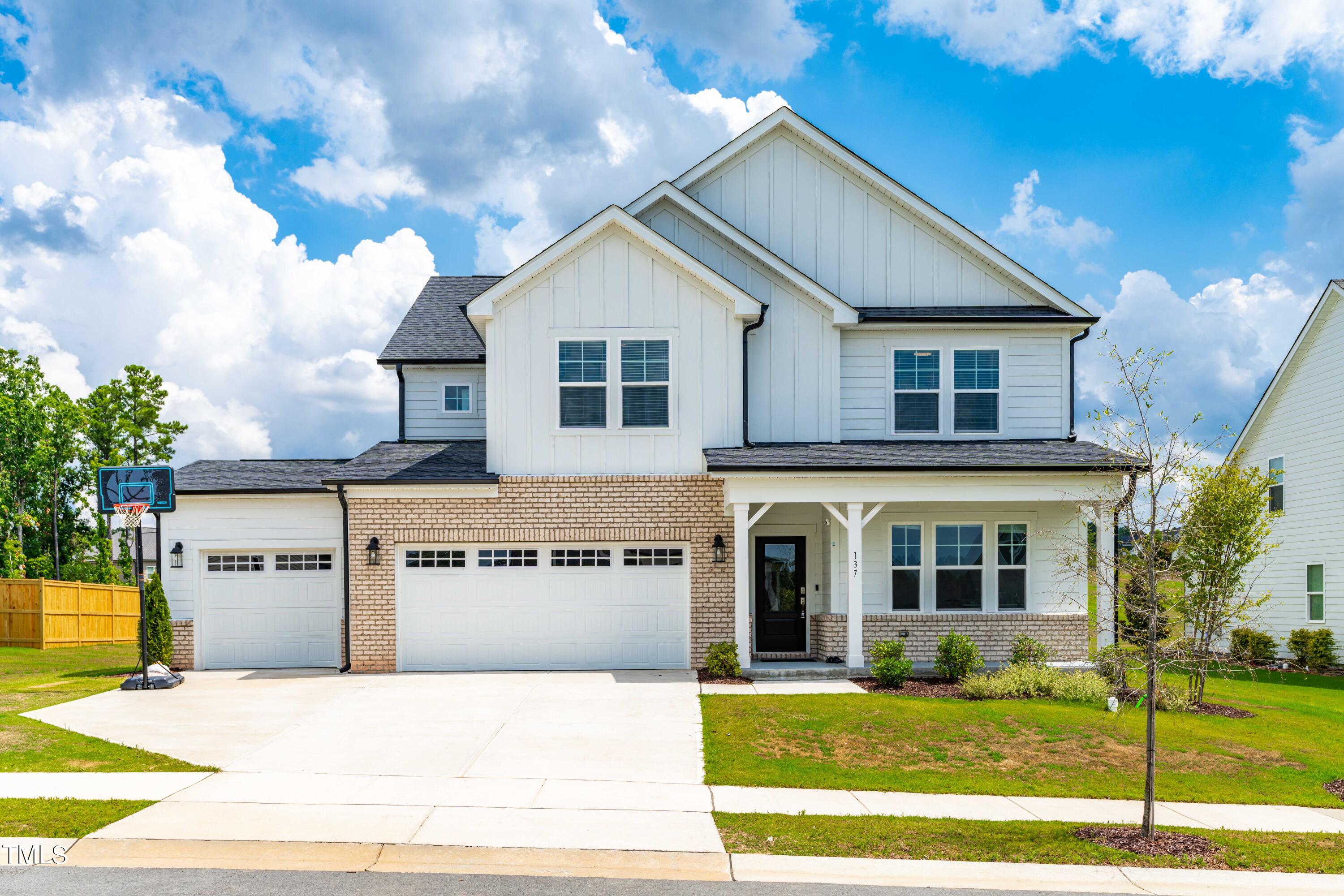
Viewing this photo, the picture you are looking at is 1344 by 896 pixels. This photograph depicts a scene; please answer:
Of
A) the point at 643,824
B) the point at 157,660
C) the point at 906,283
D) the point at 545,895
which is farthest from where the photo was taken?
the point at 906,283

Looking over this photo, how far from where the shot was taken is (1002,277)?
20.1m

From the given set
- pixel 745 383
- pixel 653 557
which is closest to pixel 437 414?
pixel 653 557

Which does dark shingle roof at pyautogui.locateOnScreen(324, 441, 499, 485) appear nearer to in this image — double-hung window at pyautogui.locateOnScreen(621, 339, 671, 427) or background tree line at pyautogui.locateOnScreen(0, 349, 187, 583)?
double-hung window at pyautogui.locateOnScreen(621, 339, 671, 427)

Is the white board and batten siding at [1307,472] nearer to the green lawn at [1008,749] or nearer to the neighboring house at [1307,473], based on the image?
the neighboring house at [1307,473]

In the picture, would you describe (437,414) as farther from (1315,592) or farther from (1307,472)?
(1315,592)

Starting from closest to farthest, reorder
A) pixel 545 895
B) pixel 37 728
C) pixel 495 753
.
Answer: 1. pixel 545 895
2. pixel 495 753
3. pixel 37 728

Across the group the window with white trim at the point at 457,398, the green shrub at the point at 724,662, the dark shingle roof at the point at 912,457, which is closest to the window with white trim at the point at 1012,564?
the dark shingle roof at the point at 912,457

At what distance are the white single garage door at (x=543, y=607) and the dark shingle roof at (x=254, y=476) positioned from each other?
248 centimetres

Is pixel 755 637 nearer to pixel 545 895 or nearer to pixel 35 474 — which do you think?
pixel 545 895

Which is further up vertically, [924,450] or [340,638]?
[924,450]

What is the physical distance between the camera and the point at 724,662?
16406mm

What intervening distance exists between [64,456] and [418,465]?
114ft

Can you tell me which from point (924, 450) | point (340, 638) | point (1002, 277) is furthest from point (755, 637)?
point (1002, 277)

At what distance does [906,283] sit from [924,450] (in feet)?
12.9
